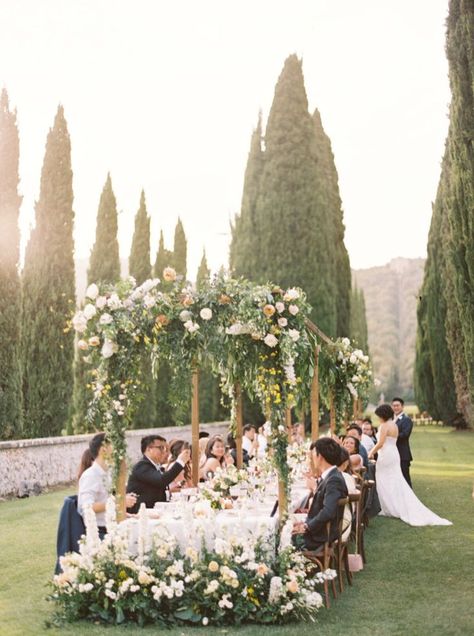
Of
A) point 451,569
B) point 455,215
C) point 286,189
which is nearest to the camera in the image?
point 451,569

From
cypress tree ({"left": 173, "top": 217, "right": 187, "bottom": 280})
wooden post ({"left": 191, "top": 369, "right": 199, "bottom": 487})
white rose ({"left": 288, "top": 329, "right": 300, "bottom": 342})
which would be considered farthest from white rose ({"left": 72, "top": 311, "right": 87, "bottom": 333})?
cypress tree ({"left": 173, "top": 217, "right": 187, "bottom": 280})

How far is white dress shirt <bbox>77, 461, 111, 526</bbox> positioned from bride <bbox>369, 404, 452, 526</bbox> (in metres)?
5.91

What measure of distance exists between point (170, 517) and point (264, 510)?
4.21 feet

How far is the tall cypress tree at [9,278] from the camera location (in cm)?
1802

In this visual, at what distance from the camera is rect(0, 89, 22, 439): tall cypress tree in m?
18.0

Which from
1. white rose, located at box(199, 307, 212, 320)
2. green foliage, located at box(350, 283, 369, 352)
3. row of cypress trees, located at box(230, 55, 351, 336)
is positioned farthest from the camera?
green foliage, located at box(350, 283, 369, 352)

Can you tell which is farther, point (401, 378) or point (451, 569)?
point (401, 378)

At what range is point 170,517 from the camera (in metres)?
7.00

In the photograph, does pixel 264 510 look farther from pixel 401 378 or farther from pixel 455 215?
pixel 401 378

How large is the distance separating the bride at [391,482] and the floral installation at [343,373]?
136 cm

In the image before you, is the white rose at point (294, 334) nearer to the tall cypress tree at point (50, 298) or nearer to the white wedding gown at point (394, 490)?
the white wedding gown at point (394, 490)

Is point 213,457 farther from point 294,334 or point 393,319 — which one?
point 393,319

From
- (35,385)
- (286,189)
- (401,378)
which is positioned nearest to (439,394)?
(286,189)

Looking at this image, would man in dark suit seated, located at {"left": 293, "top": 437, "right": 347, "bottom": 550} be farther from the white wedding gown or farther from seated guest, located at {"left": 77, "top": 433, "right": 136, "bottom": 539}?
the white wedding gown
